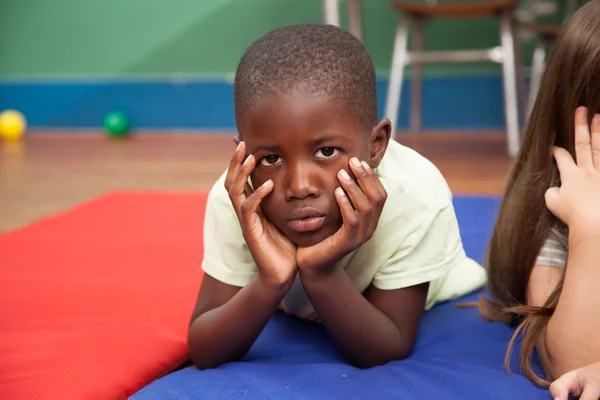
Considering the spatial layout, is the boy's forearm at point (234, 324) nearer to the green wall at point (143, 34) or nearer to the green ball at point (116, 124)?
the green wall at point (143, 34)

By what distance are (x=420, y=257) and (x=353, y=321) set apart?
6.1 inches

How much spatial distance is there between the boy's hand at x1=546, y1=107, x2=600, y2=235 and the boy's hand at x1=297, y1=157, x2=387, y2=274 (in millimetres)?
261

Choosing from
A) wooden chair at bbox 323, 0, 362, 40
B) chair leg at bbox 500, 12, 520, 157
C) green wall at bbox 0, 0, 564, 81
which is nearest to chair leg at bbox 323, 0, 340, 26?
wooden chair at bbox 323, 0, 362, 40

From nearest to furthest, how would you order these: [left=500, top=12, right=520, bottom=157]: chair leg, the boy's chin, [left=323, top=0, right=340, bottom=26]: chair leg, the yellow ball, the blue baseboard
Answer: the boy's chin < [left=500, top=12, right=520, bottom=157]: chair leg < [left=323, top=0, right=340, bottom=26]: chair leg < the blue baseboard < the yellow ball

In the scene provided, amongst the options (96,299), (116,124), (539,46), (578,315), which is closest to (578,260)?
(578,315)

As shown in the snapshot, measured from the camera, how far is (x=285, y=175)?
0.90m

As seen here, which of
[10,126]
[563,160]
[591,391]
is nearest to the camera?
[591,391]

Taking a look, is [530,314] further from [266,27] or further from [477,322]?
[266,27]

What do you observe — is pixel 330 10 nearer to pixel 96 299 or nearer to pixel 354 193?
pixel 96 299

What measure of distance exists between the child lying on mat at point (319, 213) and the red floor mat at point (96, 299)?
0.13 meters

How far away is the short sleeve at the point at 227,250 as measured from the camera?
3.54 ft

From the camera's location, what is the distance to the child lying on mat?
35.5 inches

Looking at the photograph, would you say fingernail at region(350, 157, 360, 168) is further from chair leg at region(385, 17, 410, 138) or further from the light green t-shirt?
chair leg at region(385, 17, 410, 138)

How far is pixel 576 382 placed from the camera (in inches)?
34.6
